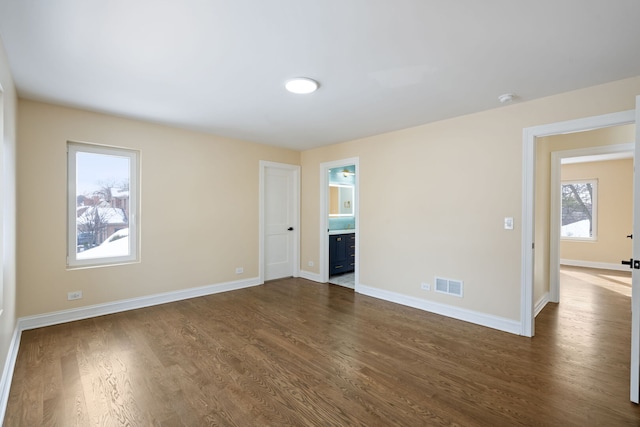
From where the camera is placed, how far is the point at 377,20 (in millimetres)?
1802

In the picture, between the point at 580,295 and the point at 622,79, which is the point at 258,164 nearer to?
the point at 622,79

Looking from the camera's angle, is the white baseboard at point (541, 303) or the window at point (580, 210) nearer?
the white baseboard at point (541, 303)

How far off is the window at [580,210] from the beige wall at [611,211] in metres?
0.11

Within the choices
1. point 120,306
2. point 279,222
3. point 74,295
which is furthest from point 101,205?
point 279,222

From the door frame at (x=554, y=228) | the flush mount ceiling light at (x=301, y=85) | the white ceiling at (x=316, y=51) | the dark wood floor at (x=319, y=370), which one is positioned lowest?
the dark wood floor at (x=319, y=370)

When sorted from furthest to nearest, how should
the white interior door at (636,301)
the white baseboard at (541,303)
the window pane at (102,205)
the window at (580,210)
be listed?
the window at (580,210) → the white baseboard at (541,303) → the window pane at (102,205) → the white interior door at (636,301)

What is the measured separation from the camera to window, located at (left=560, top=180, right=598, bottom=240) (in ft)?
22.5

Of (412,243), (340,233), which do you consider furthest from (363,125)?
(340,233)

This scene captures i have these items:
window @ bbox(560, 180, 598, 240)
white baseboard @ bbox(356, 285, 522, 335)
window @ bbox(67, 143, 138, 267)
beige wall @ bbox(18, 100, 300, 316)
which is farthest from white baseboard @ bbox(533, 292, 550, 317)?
window @ bbox(67, 143, 138, 267)

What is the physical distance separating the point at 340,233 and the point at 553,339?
355 centimetres

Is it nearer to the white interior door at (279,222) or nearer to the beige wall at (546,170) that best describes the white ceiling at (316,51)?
the beige wall at (546,170)

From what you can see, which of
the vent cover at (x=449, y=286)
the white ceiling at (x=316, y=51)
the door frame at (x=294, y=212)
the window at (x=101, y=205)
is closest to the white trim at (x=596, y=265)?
the vent cover at (x=449, y=286)

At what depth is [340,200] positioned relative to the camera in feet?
21.7

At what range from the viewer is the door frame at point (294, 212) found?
5223 mm
